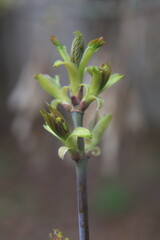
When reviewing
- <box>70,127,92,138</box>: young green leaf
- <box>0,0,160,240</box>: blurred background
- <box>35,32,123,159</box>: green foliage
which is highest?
<box>35,32,123,159</box>: green foliage

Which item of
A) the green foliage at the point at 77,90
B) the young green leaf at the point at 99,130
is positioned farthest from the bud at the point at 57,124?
the young green leaf at the point at 99,130

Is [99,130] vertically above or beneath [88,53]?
beneath

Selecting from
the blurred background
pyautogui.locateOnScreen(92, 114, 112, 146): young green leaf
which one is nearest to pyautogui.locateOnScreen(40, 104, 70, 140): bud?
pyautogui.locateOnScreen(92, 114, 112, 146): young green leaf

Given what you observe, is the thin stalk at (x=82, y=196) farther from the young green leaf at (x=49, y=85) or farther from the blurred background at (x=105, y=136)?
the blurred background at (x=105, y=136)

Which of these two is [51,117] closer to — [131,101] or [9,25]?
[131,101]

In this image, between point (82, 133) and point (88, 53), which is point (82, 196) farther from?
point (88, 53)

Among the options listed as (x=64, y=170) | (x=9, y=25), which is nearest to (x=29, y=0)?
(x=9, y=25)

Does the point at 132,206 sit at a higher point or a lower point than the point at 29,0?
lower

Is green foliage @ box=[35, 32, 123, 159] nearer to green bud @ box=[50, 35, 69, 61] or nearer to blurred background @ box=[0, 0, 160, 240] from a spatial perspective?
green bud @ box=[50, 35, 69, 61]

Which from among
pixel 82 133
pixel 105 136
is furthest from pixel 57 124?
pixel 105 136
